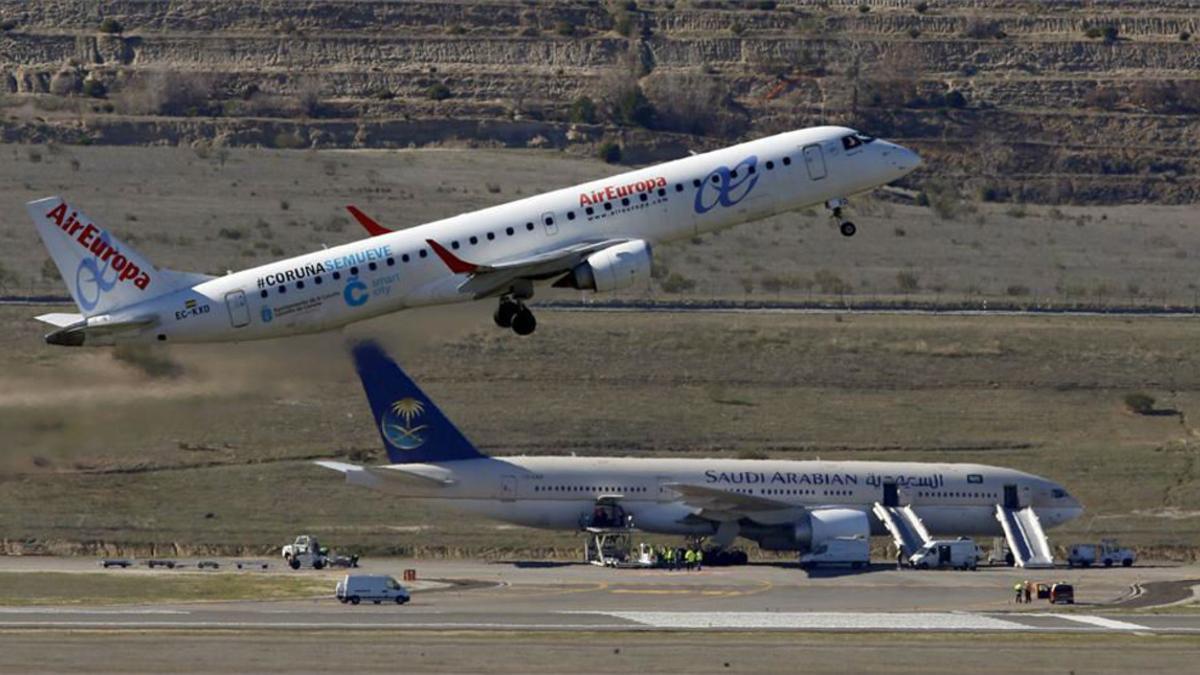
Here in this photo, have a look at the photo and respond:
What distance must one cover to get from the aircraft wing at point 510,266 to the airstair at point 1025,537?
3117 centimetres

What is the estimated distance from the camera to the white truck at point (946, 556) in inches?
4338

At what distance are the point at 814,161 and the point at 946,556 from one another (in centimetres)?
2468

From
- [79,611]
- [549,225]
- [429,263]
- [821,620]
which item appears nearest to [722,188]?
[549,225]

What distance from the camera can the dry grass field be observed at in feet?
330

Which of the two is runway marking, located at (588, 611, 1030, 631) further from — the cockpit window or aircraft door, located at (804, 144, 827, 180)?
the cockpit window

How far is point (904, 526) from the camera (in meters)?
115

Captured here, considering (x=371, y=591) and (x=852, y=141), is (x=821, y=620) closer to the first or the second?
(x=371, y=591)

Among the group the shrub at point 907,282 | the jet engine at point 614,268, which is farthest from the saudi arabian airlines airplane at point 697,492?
the shrub at point 907,282

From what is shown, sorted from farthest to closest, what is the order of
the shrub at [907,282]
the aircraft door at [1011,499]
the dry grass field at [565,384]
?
the shrub at [907,282] < the aircraft door at [1011,499] < the dry grass field at [565,384]

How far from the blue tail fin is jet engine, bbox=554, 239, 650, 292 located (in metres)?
27.2

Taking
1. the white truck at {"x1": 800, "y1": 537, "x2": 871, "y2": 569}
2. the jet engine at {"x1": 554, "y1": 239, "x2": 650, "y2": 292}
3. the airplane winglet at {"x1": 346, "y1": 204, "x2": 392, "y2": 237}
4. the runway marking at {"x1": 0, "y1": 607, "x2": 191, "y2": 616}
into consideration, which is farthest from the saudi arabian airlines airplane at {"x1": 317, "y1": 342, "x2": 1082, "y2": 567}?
the jet engine at {"x1": 554, "y1": 239, "x2": 650, "y2": 292}

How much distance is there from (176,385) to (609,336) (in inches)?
→ 2248

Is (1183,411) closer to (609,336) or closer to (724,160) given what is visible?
(609,336)

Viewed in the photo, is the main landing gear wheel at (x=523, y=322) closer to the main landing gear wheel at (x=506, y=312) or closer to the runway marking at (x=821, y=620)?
the main landing gear wheel at (x=506, y=312)
